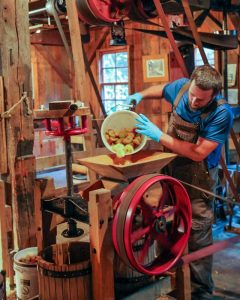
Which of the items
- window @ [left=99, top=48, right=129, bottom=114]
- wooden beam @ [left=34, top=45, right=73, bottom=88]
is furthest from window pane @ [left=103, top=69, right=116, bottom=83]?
wooden beam @ [left=34, top=45, right=73, bottom=88]

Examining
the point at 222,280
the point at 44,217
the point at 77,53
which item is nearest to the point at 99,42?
the point at 77,53

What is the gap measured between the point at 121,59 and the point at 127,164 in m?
7.54

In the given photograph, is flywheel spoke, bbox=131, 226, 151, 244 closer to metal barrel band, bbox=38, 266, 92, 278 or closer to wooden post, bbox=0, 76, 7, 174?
metal barrel band, bbox=38, 266, 92, 278

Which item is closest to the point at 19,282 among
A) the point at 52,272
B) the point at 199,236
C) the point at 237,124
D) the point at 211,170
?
the point at 52,272

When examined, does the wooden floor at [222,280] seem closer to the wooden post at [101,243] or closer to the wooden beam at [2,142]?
the wooden post at [101,243]

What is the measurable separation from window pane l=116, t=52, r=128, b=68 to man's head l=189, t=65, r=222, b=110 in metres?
6.77

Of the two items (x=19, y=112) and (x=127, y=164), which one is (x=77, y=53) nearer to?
(x=19, y=112)

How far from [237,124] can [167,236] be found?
183 inches

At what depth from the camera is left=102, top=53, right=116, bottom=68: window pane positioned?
31.9ft

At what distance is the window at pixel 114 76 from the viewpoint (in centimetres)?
952

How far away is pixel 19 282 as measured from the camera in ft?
9.05

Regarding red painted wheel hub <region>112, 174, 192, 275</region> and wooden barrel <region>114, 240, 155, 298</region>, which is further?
wooden barrel <region>114, 240, 155, 298</region>

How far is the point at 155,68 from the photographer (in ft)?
28.6

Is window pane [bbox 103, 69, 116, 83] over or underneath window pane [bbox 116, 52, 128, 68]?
underneath
